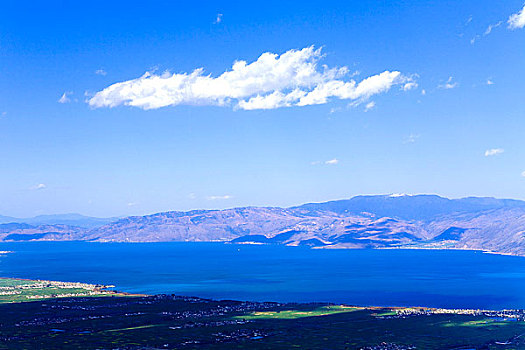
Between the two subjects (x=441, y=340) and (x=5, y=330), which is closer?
(x=441, y=340)

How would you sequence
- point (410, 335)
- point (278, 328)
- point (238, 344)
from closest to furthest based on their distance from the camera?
1. point (238, 344)
2. point (410, 335)
3. point (278, 328)

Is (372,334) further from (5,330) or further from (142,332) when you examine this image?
(5,330)

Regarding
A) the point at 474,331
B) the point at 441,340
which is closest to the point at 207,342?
the point at 441,340

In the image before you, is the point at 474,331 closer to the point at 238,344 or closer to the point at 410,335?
the point at 410,335

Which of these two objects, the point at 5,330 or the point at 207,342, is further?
the point at 5,330

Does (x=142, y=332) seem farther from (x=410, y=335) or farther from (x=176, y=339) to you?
(x=410, y=335)

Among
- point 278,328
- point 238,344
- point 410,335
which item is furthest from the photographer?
point 278,328

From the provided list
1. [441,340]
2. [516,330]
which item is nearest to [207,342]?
[441,340]
